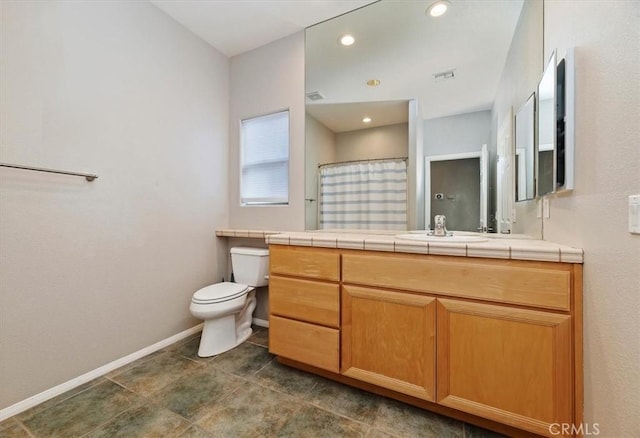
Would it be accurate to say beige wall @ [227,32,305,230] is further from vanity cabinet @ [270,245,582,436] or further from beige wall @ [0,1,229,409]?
vanity cabinet @ [270,245,582,436]

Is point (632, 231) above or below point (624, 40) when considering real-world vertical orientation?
below

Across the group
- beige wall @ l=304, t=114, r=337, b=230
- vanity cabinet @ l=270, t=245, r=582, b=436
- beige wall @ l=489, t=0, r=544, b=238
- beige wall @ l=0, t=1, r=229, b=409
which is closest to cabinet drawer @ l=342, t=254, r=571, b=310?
vanity cabinet @ l=270, t=245, r=582, b=436

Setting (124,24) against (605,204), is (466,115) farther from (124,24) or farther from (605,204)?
(124,24)

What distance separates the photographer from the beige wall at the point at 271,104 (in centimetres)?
228

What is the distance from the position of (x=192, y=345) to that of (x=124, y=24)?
7.84 feet

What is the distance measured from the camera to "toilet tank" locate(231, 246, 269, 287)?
7.39 ft

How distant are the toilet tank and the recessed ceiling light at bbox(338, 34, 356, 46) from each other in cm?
180

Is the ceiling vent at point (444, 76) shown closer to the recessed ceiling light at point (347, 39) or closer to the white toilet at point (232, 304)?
the recessed ceiling light at point (347, 39)

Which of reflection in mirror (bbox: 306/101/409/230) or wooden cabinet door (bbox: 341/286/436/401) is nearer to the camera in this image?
wooden cabinet door (bbox: 341/286/436/401)

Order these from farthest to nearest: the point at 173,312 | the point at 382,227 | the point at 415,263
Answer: the point at 173,312, the point at 382,227, the point at 415,263

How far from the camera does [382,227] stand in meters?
1.99

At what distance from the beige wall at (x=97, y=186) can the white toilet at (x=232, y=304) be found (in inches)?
14.0

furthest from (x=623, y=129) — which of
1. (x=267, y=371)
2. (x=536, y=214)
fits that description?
(x=267, y=371)
